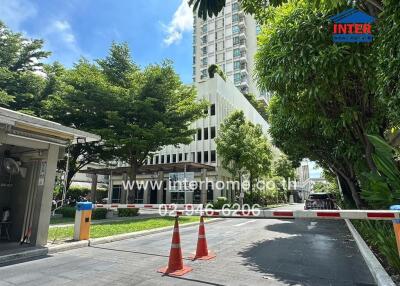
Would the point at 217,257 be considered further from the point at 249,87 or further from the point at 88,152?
the point at 249,87

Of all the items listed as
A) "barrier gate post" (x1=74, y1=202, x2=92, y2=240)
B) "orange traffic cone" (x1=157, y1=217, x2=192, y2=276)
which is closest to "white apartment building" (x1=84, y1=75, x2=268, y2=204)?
"barrier gate post" (x1=74, y1=202, x2=92, y2=240)

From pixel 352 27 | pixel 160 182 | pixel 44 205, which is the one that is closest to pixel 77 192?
pixel 160 182

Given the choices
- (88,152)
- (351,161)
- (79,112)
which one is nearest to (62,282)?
(351,161)

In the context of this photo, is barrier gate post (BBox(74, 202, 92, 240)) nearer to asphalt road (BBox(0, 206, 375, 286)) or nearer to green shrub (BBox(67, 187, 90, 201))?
asphalt road (BBox(0, 206, 375, 286))

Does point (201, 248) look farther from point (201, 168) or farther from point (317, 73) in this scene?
point (201, 168)

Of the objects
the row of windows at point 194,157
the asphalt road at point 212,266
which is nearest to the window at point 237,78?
the row of windows at point 194,157

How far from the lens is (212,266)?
21.9 feet

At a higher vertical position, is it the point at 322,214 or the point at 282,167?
the point at 282,167

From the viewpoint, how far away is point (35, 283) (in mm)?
5445

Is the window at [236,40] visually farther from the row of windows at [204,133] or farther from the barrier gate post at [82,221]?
the barrier gate post at [82,221]

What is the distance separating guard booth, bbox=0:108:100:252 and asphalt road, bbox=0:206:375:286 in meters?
1.46

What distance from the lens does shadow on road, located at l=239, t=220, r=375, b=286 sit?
18.7ft

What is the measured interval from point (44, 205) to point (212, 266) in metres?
5.25

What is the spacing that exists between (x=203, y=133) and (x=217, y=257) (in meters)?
28.8
